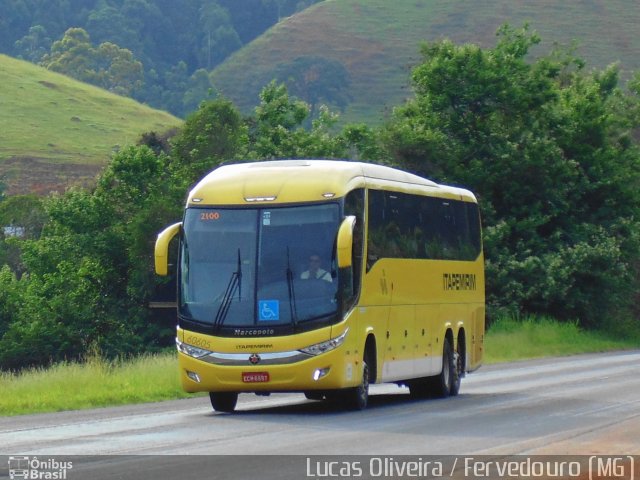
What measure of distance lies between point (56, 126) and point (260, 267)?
381 feet

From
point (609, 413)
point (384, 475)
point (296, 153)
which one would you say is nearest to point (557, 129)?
point (296, 153)

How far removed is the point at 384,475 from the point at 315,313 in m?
6.38

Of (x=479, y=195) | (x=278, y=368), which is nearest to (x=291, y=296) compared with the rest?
(x=278, y=368)

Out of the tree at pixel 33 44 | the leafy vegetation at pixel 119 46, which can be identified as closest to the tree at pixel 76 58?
the leafy vegetation at pixel 119 46

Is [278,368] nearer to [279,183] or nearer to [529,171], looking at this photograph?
[279,183]

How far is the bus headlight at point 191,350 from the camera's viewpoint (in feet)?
59.2

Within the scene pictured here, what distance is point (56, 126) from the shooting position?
131125 mm

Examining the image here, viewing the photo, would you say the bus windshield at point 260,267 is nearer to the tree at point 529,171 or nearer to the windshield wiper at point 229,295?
the windshield wiper at point 229,295

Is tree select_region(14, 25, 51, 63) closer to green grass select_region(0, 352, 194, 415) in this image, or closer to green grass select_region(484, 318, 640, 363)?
green grass select_region(484, 318, 640, 363)

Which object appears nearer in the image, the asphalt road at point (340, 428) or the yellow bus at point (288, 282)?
the asphalt road at point (340, 428)

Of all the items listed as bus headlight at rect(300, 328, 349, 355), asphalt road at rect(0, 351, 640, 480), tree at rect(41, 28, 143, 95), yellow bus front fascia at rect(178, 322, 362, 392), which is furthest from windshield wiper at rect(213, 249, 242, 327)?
tree at rect(41, 28, 143, 95)

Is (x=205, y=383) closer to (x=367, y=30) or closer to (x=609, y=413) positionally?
(x=609, y=413)

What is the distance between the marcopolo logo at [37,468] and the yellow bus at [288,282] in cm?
550

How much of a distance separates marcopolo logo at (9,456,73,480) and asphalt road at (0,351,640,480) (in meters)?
0.24
